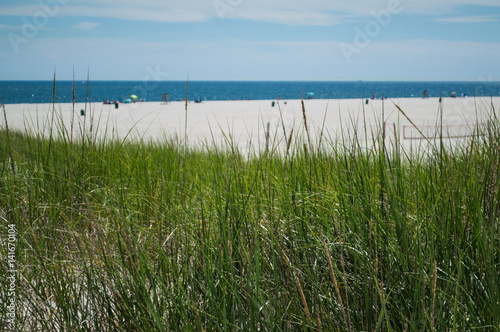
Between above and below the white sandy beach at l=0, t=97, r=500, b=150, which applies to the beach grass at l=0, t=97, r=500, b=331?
below

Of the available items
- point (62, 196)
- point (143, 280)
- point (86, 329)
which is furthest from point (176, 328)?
point (62, 196)

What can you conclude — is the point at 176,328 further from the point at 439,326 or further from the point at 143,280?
the point at 439,326

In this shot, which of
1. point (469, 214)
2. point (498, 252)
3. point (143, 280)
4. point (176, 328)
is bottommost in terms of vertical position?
point (176, 328)

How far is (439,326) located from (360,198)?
0.55m

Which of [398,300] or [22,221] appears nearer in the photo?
[398,300]

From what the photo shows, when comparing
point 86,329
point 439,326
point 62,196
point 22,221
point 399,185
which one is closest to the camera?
point 439,326

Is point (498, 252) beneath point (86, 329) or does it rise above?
above

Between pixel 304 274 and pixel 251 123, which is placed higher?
pixel 251 123

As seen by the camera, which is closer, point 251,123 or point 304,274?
point 304,274

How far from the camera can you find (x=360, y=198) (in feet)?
5.51

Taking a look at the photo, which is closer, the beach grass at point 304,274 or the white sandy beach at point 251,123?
the beach grass at point 304,274

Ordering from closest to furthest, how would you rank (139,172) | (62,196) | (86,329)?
(86,329) < (62,196) < (139,172)

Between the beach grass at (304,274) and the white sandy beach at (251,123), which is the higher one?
the white sandy beach at (251,123)

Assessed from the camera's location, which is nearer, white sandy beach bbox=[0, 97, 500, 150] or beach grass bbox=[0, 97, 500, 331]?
beach grass bbox=[0, 97, 500, 331]
